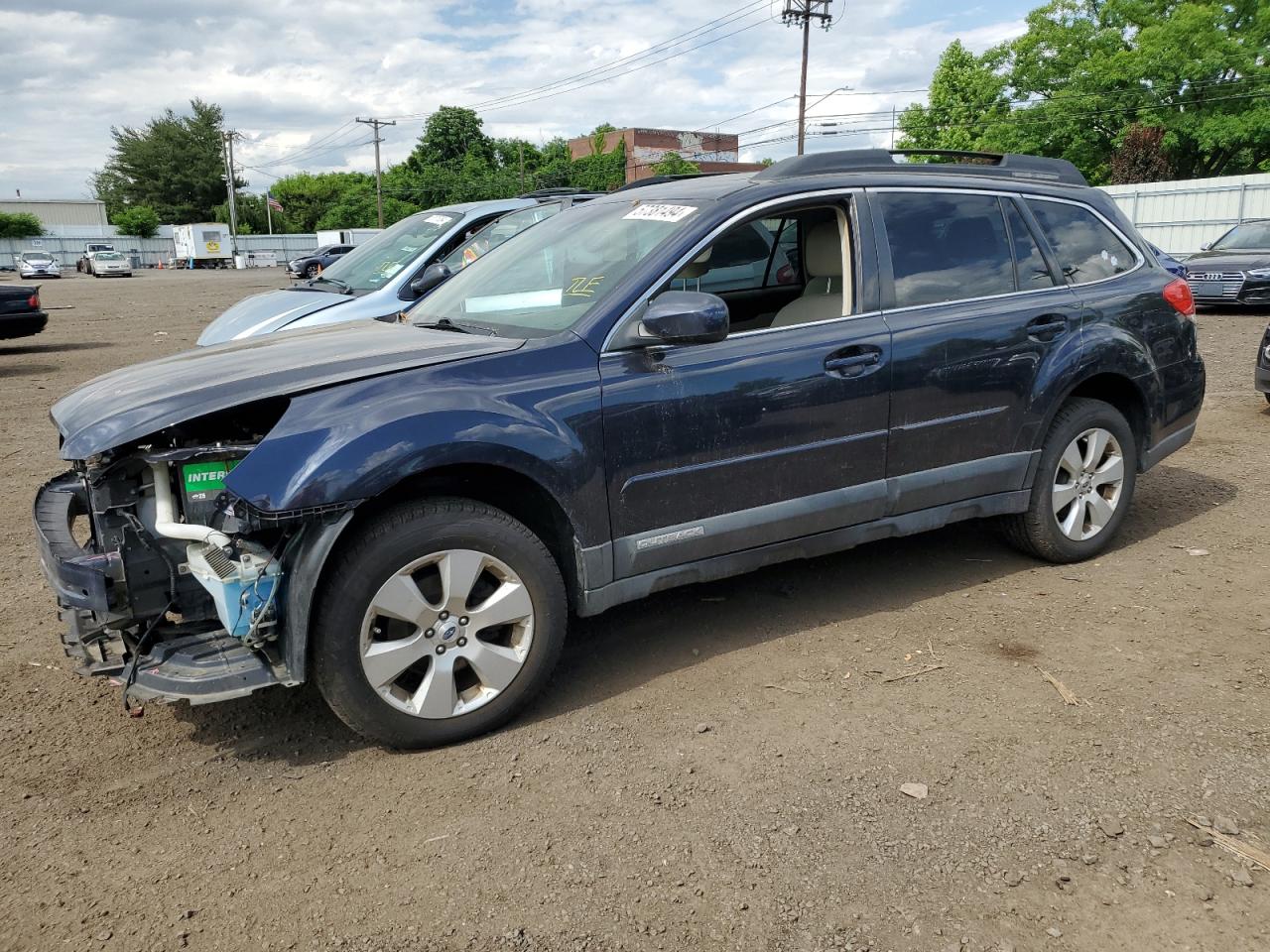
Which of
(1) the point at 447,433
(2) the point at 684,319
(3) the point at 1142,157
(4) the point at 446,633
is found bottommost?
(4) the point at 446,633

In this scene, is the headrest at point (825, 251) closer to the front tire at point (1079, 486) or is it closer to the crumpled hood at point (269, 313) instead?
the front tire at point (1079, 486)

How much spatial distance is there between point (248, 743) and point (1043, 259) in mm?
4018

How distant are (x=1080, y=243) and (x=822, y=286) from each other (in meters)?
1.50

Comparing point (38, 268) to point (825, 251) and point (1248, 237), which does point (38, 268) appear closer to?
point (1248, 237)

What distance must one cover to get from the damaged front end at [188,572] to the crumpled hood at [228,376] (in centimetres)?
8

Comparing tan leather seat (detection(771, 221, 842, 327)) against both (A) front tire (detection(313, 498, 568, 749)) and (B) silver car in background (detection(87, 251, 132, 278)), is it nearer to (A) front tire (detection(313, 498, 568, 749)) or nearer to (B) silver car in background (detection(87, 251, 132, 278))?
(A) front tire (detection(313, 498, 568, 749))

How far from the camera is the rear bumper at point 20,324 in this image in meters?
13.7

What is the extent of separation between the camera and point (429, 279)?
7.71m

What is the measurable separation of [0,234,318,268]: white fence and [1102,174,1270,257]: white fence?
54.4 metres

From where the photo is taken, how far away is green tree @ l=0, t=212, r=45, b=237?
65.8 metres

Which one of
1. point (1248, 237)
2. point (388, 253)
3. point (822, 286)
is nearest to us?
point (822, 286)

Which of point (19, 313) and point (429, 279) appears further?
point (19, 313)

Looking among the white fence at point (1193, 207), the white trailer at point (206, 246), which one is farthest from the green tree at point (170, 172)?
the white fence at point (1193, 207)

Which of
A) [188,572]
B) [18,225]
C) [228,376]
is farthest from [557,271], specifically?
[18,225]
